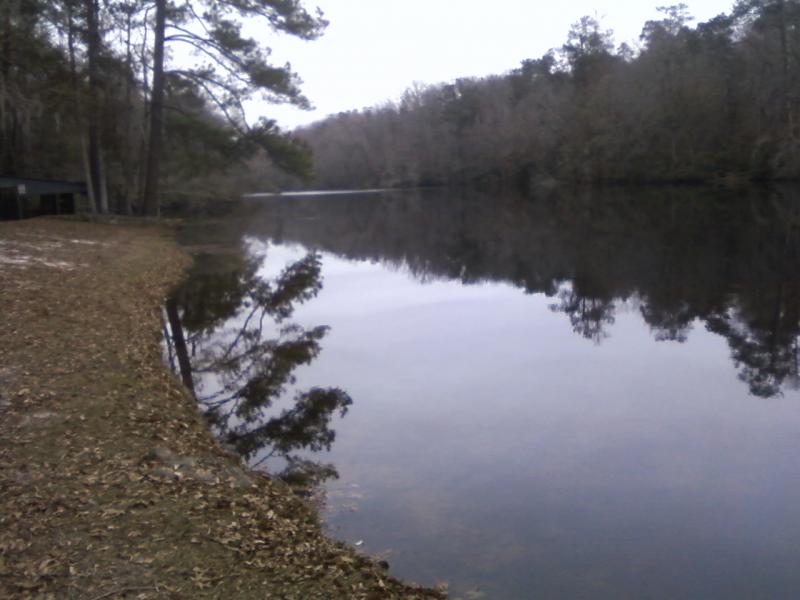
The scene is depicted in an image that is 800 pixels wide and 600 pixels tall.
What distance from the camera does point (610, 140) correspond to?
6662 centimetres

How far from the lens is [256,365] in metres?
12.2

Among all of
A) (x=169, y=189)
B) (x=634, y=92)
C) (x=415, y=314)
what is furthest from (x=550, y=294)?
(x=634, y=92)

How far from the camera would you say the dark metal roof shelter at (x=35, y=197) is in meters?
30.4

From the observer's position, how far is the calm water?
20.3 ft

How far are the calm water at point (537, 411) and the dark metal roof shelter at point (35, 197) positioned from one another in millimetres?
11602

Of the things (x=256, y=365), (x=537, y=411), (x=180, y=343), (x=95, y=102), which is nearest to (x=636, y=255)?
(x=180, y=343)

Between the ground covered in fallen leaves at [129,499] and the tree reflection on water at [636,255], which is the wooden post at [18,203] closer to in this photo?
the tree reflection on water at [636,255]

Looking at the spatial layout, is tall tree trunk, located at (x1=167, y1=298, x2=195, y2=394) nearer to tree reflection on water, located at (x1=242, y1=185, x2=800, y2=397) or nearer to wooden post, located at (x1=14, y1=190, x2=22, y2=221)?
tree reflection on water, located at (x1=242, y1=185, x2=800, y2=397)

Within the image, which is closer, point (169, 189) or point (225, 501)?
point (225, 501)

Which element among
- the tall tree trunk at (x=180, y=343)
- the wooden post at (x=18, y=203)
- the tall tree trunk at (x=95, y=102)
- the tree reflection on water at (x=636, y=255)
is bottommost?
the tall tree trunk at (x=180, y=343)

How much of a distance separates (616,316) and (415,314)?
3.93m

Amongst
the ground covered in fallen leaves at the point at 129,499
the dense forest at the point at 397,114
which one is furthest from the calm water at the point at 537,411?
the dense forest at the point at 397,114

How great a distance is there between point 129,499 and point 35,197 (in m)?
35.6

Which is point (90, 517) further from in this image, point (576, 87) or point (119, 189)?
point (576, 87)
